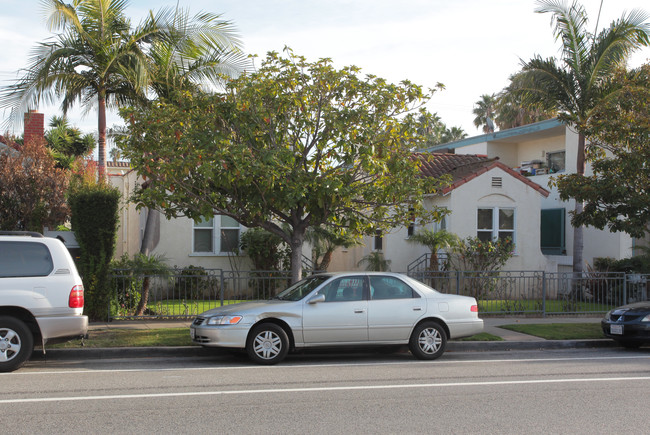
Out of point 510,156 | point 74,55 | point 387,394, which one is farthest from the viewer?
point 510,156

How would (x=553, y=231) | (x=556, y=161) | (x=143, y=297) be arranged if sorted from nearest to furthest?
(x=143, y=297) < (x=553, y=231) < (x=556, y=161)

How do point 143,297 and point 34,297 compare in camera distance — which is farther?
point 143,297

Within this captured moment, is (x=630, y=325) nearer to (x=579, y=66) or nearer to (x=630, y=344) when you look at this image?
(x=630, y=344)

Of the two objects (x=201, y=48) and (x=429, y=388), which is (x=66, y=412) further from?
(x=201, y=48)

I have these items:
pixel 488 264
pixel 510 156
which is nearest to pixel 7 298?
pixel 488 264

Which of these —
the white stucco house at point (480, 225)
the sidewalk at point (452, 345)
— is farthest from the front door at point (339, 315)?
the white stucco house at point (480, 225)

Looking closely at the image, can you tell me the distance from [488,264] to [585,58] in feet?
21.6

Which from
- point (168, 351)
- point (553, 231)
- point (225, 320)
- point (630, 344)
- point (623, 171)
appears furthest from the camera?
point (553, 231)

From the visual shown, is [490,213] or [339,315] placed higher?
[490,213]

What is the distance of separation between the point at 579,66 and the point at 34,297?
1536 centimetres

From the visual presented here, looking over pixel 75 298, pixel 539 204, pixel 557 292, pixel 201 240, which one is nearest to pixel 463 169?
pixel 539 204

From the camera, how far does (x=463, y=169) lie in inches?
861

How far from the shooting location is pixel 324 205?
11883mm

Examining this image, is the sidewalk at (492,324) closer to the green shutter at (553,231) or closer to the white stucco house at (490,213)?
the white stucco house at (490,213)
